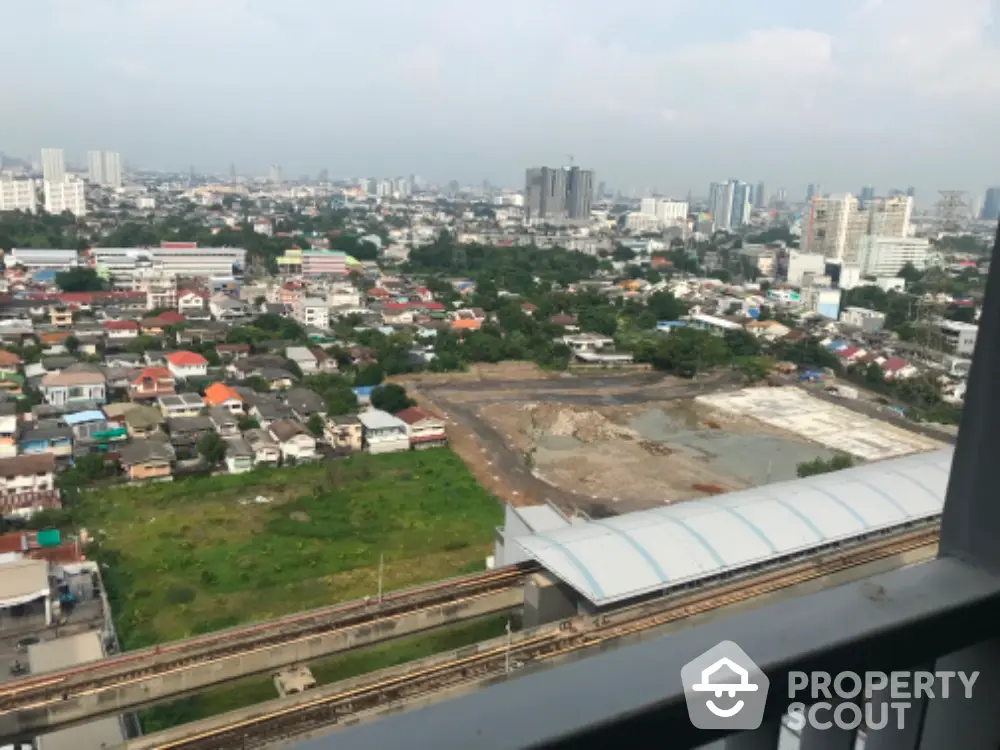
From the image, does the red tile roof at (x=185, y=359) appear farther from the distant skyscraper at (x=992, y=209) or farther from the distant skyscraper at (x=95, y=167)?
the distant skyscraper at (x=95, y=167)

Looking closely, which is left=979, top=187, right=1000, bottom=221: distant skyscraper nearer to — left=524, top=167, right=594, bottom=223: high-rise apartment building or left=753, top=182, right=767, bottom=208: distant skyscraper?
left=524, top=167, right=594, bottom=223: high-rise apartment building

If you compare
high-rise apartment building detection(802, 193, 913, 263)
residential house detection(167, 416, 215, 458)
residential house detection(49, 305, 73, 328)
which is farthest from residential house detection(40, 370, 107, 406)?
high-rise apartment building detection(802, 193, 913, 263)

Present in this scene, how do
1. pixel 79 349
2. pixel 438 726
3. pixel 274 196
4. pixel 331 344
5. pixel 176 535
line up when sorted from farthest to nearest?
pixel 274 196
pixel 331 344
pixel 79 349
pixel 176 535
pixel 438 726

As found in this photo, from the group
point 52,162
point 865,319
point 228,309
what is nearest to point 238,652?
point 228,309

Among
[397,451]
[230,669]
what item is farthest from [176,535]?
[230,669]

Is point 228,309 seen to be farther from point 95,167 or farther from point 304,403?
point 95,167

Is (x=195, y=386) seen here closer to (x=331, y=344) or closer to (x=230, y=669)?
(x=331, y=344)

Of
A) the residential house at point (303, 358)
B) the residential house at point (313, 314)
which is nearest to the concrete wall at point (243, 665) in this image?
the residential house at point (303, 358)
